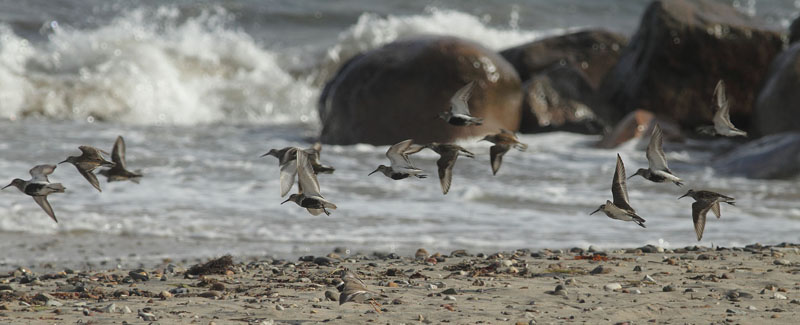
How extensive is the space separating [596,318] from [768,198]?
5.49 meters

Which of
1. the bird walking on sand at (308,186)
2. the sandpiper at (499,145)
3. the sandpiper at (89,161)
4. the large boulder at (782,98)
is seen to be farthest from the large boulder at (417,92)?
the bird walking on sand at (308,186)

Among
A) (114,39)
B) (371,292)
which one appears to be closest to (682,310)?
(371,292)

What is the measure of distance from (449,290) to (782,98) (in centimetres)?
916

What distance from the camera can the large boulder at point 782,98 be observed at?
505 inches

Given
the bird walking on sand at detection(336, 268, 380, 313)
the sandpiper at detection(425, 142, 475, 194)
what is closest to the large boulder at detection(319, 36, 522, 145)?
the sandpiper at detection(425, 142, 475, 194)

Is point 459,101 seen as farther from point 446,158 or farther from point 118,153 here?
point 118,153

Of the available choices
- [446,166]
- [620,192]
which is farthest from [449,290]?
[620,192]

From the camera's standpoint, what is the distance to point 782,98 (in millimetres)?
12930

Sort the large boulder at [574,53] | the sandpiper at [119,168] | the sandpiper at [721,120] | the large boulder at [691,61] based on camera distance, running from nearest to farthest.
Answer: the sandpiper at [721,120], the sandpiper at [119,168], the large boulder at [691,61], the large boulder at [574,53]

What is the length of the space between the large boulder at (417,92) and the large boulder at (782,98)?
333 centimetres

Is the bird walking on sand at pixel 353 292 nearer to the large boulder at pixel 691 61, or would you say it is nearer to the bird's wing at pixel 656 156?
the bird's wing at pixel 656 156

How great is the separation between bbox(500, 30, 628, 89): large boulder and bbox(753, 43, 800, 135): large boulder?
2876mm

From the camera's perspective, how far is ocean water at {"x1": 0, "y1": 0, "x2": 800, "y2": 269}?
771cm

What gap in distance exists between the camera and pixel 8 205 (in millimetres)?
8305
